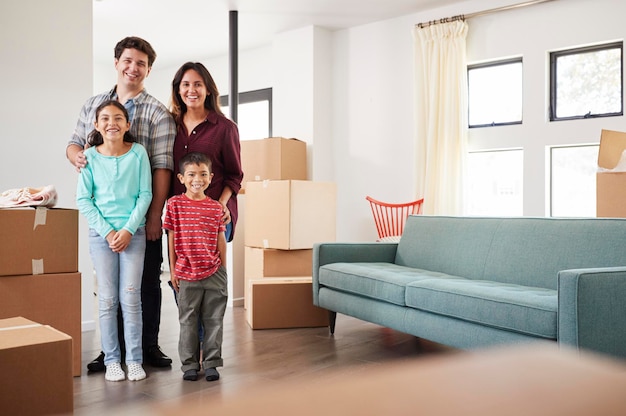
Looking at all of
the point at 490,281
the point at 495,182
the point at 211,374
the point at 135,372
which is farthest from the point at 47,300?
the point at 495,182

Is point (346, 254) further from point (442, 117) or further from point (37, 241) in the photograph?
point (442, 117)

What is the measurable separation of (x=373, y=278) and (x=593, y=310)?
1.28 meters

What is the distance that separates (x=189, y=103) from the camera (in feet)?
9.46

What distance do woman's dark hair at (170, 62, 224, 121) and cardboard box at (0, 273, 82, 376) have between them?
36.3 inches

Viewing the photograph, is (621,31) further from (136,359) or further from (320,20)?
(136,359)

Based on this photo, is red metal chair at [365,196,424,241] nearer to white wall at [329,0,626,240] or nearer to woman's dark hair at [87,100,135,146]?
white wall at [329,0,626,240]

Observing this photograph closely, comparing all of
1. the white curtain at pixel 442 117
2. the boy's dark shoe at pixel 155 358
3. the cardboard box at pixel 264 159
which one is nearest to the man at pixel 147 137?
the boy's dark shoe at pixel 155 358

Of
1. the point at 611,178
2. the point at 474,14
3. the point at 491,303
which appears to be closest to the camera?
the point at 491,303

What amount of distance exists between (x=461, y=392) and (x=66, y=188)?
3843 mm

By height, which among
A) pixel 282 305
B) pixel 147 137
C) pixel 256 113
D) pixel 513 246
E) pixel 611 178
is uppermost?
pixel 256 113

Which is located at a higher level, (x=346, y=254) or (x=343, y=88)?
(x=343, y=88)

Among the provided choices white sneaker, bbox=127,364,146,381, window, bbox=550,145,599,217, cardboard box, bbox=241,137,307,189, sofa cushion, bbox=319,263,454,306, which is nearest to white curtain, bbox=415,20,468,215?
window, bbox=550,145,599,217

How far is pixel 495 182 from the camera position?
18.0ft

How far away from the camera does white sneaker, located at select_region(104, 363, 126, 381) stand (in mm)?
2648
